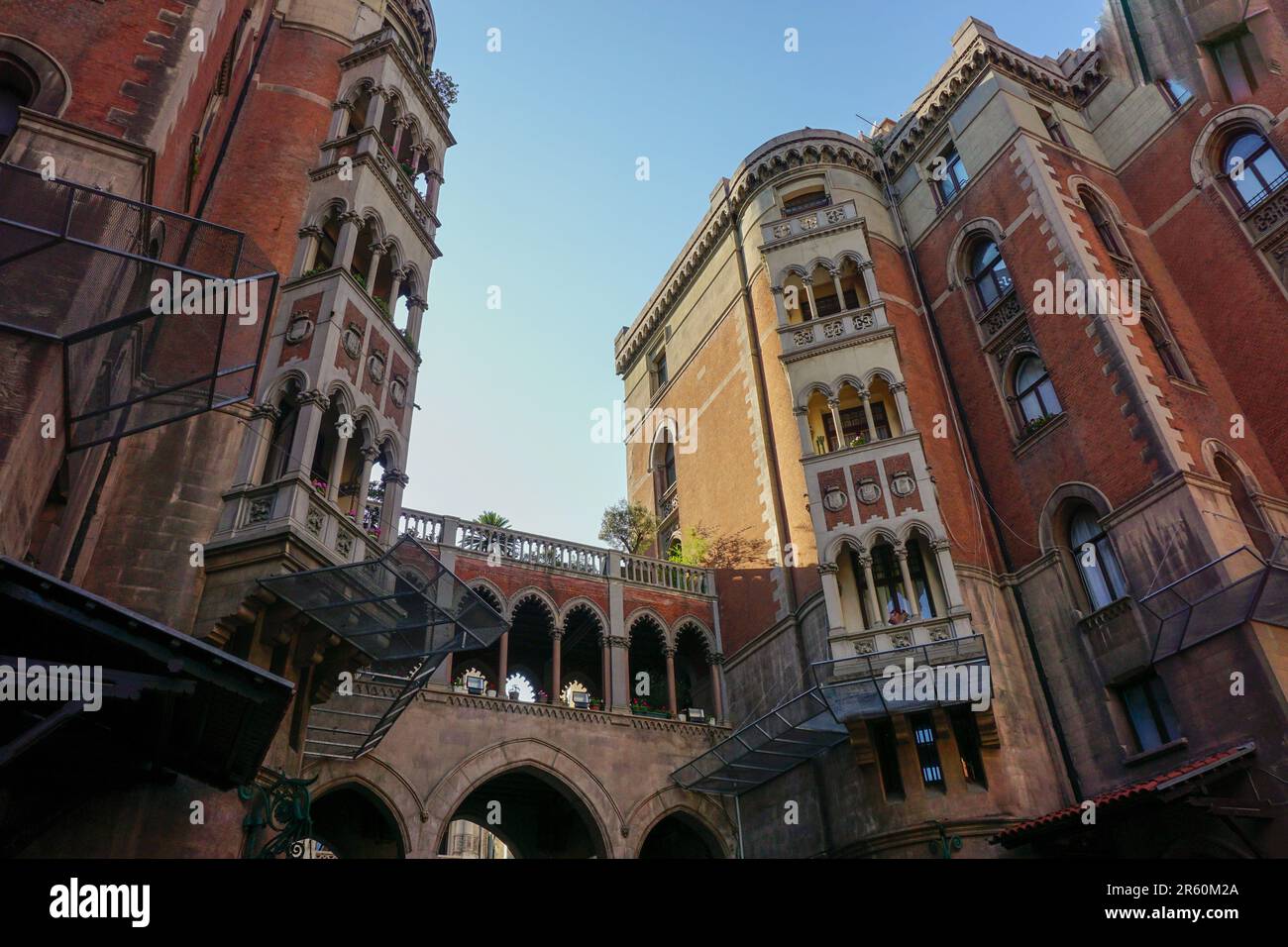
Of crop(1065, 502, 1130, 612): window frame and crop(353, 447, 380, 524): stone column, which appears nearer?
crop(353, 447, 380, 524): stone column

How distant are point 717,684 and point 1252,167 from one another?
20.1 metres

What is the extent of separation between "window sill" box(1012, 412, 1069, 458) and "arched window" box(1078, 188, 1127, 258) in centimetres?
555

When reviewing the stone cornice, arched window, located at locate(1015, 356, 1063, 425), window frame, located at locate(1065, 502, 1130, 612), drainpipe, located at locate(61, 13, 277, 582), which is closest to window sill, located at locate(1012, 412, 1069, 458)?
arched window, located at locate(1015, 356, 1063, 425)

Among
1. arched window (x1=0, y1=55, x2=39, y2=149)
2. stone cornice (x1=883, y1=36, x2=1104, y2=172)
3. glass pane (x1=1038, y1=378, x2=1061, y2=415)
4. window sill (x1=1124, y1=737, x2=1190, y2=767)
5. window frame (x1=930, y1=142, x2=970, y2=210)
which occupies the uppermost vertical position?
stone cornice (x1=883, y1=36, x2=1104, y2=172)

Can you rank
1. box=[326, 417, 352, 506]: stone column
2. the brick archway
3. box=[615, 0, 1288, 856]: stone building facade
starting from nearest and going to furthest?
box=[326, 417, 352, 506]: stone column → box=[615, 0, 1288, 856]: stone building facade → the brick archway

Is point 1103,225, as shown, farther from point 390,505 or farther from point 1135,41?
point 390,505

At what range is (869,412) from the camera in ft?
77.5

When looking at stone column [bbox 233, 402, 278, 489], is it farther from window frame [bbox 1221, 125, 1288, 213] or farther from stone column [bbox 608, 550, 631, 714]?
window frame [bbox 1221, 125, 1288, 213]

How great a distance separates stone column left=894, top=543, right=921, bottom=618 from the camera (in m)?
21.1

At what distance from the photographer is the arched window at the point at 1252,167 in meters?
22.7

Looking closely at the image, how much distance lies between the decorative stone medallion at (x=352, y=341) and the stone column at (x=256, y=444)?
1806 millimetres

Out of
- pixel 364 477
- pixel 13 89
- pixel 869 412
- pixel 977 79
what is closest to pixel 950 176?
pixel 977 79

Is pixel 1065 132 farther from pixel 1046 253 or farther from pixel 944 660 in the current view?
pixel 944 660
